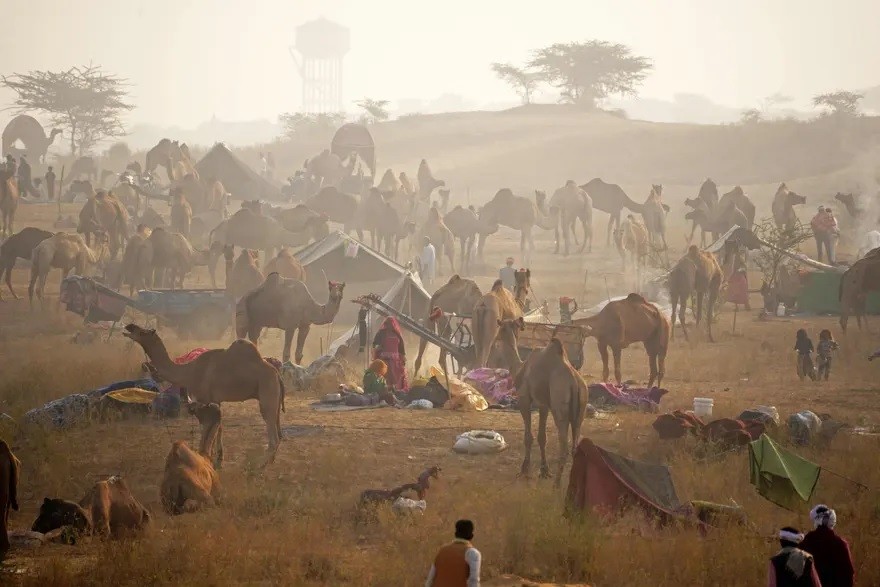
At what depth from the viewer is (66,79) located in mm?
62656

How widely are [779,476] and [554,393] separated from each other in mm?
2656

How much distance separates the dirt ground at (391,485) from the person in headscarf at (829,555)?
175cm

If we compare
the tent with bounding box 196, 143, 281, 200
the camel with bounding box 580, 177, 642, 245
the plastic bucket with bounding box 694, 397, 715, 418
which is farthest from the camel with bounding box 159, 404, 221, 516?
the tent with bounding box 196, 143, 281, 200

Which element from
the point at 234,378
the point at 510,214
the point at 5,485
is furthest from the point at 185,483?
the point at 510,214

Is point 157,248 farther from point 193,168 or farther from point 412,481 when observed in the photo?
point 412,481

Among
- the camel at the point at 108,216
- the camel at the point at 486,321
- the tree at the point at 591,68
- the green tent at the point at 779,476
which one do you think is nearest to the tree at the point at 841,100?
the tree at the point at 591,68

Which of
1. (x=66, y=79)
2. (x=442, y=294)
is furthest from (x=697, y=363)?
(x=66, y=79)

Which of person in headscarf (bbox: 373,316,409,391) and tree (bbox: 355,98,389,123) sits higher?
tree (bbox: 355,98,389,123)

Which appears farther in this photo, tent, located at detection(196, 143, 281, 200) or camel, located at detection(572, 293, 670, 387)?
tent, located at detection(196, 143, 281, 200)

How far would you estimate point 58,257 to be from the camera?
27.7 meters

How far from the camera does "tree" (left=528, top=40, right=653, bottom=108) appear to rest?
8400cm

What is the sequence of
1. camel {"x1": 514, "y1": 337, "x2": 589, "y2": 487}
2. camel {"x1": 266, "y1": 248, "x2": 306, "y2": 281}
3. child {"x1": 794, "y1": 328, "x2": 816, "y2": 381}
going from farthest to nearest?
1. camel {"x1": 266, "y1": 248, "x2": 306, "y2": 281}
2. child {"x1": 794, "y1": 328, "x2": 816, "y2": 381}
3. camel {"x1": 514, "y1": 337, "x2": 589, "y2": 487}

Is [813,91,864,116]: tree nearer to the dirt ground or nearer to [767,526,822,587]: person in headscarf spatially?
the dirt ground

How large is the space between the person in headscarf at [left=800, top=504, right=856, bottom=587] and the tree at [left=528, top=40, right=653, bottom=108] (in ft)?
252
